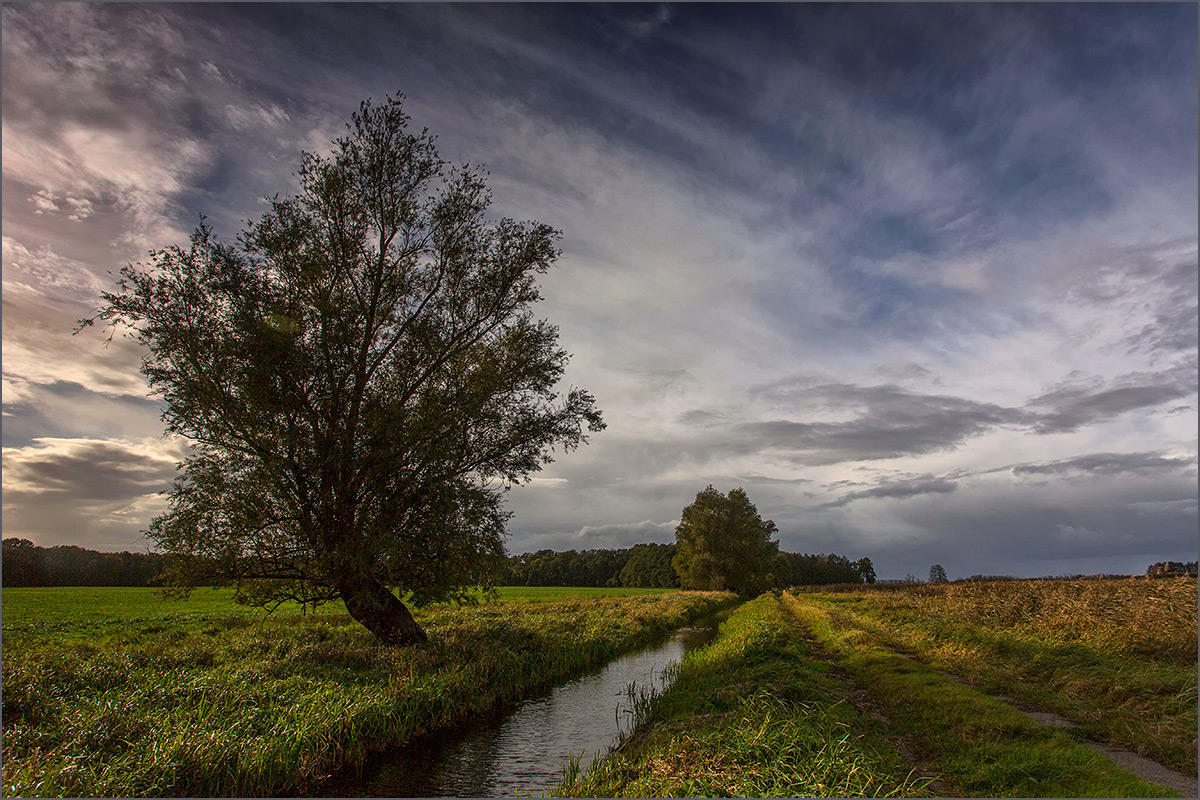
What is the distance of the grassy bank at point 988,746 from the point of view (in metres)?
7.58

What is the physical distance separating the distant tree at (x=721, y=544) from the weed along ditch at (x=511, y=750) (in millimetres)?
63041

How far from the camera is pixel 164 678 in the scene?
11625 millimetres

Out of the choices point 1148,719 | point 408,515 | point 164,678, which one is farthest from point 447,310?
point 1148,719

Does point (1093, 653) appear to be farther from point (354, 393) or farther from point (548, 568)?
point (548, 568)

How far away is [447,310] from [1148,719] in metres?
18.1

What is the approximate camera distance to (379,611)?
1675 cm

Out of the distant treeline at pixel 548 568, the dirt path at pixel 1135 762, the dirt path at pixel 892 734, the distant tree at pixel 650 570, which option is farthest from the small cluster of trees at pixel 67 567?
the distant tree at pixel 650 570

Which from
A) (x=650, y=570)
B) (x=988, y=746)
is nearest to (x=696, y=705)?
(x=988, y=746)

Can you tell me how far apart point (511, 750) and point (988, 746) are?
8.18 metres

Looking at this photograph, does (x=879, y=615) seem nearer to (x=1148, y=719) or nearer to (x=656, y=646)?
(x=656, y=646)

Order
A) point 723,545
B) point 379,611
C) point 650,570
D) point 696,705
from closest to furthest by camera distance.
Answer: point 696,705 < point 379,611 < point 723,545 < point 650,570

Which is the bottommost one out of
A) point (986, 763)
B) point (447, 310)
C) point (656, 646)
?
point (656, 646)

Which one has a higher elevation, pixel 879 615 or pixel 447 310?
pixel 447 310

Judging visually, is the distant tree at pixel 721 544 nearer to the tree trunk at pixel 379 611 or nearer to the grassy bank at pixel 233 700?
the grassy bank at pixel 233 700
